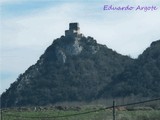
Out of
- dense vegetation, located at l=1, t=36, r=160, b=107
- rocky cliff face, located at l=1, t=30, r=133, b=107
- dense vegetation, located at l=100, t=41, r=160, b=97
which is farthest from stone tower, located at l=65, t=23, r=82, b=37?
dense vegetation, located at l=100, t=41, r=160, b=97

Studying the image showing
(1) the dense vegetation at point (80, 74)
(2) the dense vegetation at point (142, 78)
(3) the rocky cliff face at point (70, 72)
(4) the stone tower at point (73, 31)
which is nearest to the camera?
(2) the dense vegetation at point (142, 78)

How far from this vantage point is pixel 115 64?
393ft

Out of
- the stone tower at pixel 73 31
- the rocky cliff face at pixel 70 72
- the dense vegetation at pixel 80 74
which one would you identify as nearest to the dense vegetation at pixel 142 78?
the dense vegetation at pixel 80 74

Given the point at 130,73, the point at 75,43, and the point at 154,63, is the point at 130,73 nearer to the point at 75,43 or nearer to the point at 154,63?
the point at 154,63

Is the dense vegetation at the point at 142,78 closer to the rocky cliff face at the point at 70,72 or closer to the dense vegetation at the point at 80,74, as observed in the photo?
the dense vegetation at the point at 80,74

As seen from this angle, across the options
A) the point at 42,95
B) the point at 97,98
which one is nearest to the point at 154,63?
the point at 97,98

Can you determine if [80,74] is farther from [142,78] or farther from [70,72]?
[142,78]

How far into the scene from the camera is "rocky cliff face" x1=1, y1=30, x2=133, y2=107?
350 feet

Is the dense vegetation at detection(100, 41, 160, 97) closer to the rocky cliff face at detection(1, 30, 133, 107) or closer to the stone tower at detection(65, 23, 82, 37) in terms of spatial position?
the rocky cliff face at detection(1, 30, 133, 107)

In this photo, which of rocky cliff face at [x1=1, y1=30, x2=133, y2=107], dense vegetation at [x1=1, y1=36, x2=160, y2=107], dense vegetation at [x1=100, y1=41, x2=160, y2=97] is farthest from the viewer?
rocky cliff face at [x1=1, y1=30, x2=133, y2=107]

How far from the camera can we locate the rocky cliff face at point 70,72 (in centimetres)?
10662

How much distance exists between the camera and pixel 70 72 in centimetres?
11494

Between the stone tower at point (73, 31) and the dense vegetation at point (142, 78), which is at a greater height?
the stone tower at point (73, 31)

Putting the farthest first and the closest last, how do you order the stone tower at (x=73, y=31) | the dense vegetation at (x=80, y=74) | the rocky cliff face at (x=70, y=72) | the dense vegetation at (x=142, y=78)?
the stone tower at (x=73, y=31) → the rocky cliff face at (x=70, y=72) → the dense vegetation at (x=80, y=74) → the dense vegetation at (x=142, y=78)
